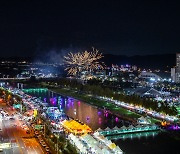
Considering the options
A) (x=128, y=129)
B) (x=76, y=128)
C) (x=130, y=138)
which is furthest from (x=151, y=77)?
(x=76, y=128)

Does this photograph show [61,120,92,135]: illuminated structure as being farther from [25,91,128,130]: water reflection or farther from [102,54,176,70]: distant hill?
[102,54,176,70]: distant hill

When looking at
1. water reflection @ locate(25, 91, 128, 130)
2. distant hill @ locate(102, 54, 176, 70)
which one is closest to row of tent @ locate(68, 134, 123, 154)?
water reflection @ locate(25, 91, 128, 130)

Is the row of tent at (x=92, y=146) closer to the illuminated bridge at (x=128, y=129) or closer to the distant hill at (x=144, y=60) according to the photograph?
the illuminated bridge at (x=128, y=129)

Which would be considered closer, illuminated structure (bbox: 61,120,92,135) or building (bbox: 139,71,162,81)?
illuminated structure (bbox: 61,120,92,135)

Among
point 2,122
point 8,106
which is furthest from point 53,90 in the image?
point 2,122

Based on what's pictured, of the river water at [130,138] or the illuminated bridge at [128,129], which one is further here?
the illuminated bridge at [128,129]

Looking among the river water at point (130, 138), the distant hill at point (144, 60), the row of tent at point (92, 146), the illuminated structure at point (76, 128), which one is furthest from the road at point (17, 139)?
the distant hill at point (144, 60)

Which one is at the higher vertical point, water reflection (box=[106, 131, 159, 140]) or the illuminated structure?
the illuminated structure

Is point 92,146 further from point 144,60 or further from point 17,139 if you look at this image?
point 144,60
